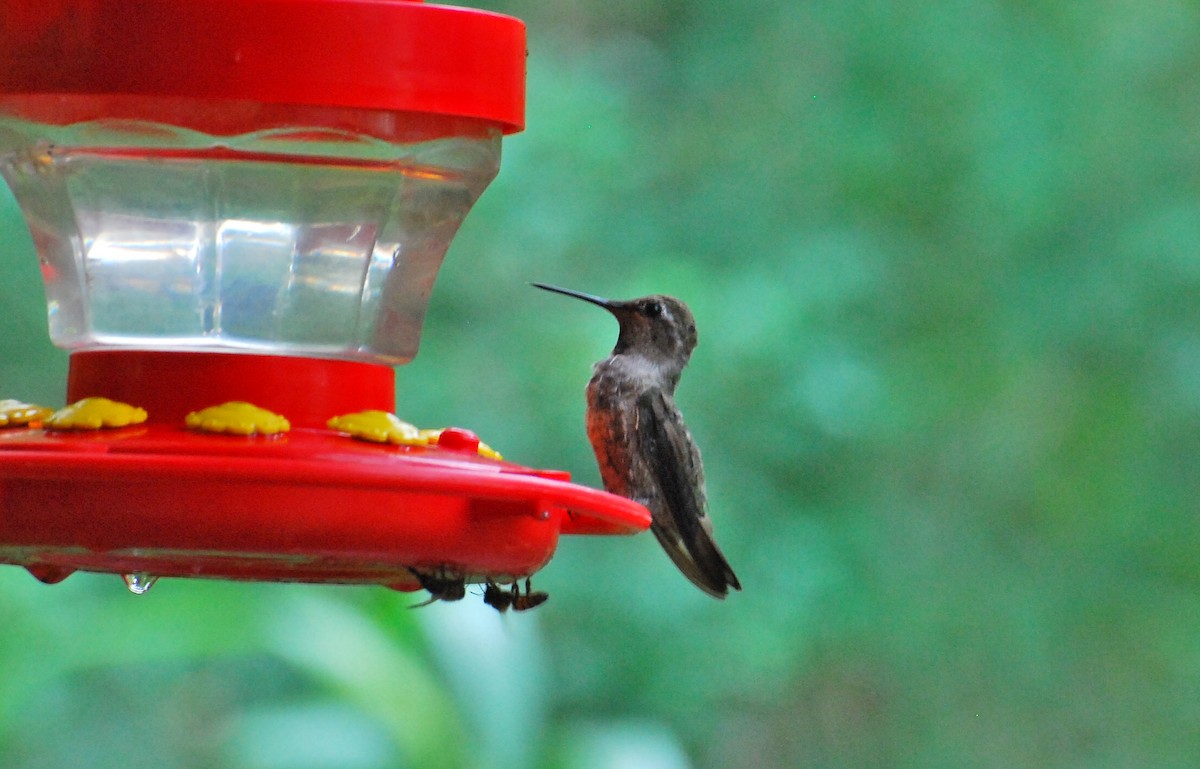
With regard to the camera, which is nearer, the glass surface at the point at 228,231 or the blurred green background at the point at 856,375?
the glass surface at the point at 228,231

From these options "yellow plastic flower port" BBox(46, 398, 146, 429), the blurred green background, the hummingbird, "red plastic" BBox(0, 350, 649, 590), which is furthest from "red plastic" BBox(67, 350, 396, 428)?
the blurred green background

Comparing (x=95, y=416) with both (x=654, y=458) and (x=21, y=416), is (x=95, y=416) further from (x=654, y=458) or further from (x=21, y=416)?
(x=654, y=458)

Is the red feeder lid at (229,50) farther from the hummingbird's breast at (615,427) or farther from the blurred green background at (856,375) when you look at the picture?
the blurred green background at (856,375)

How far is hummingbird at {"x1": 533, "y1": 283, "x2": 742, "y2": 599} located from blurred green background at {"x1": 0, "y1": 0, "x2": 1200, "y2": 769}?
7.05 feet

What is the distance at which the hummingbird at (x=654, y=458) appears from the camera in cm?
390

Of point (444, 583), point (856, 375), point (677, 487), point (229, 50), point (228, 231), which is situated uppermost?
point (229, 50)

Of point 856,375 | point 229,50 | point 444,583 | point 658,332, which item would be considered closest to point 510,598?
point 444,583

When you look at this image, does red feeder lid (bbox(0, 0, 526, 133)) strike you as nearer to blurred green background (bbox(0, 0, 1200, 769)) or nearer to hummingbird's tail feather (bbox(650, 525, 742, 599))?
hummingbird's tail feather (bbox(650, 525, 742, 599))

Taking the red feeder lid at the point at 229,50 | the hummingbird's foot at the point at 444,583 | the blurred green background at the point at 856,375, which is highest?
the red feeder lid at the point at 229,50

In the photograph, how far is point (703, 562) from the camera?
3.88 metres

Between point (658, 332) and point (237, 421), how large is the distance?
2.31 m

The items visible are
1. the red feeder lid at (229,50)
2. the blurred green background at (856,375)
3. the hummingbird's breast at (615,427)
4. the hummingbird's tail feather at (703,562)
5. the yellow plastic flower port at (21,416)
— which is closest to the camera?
the red feeder lid at (229,50)

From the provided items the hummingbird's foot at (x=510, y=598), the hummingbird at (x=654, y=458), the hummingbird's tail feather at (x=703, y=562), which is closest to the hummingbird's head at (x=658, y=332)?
the hummingbird at (x=654, y=458)

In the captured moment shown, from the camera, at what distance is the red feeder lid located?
204 cm
